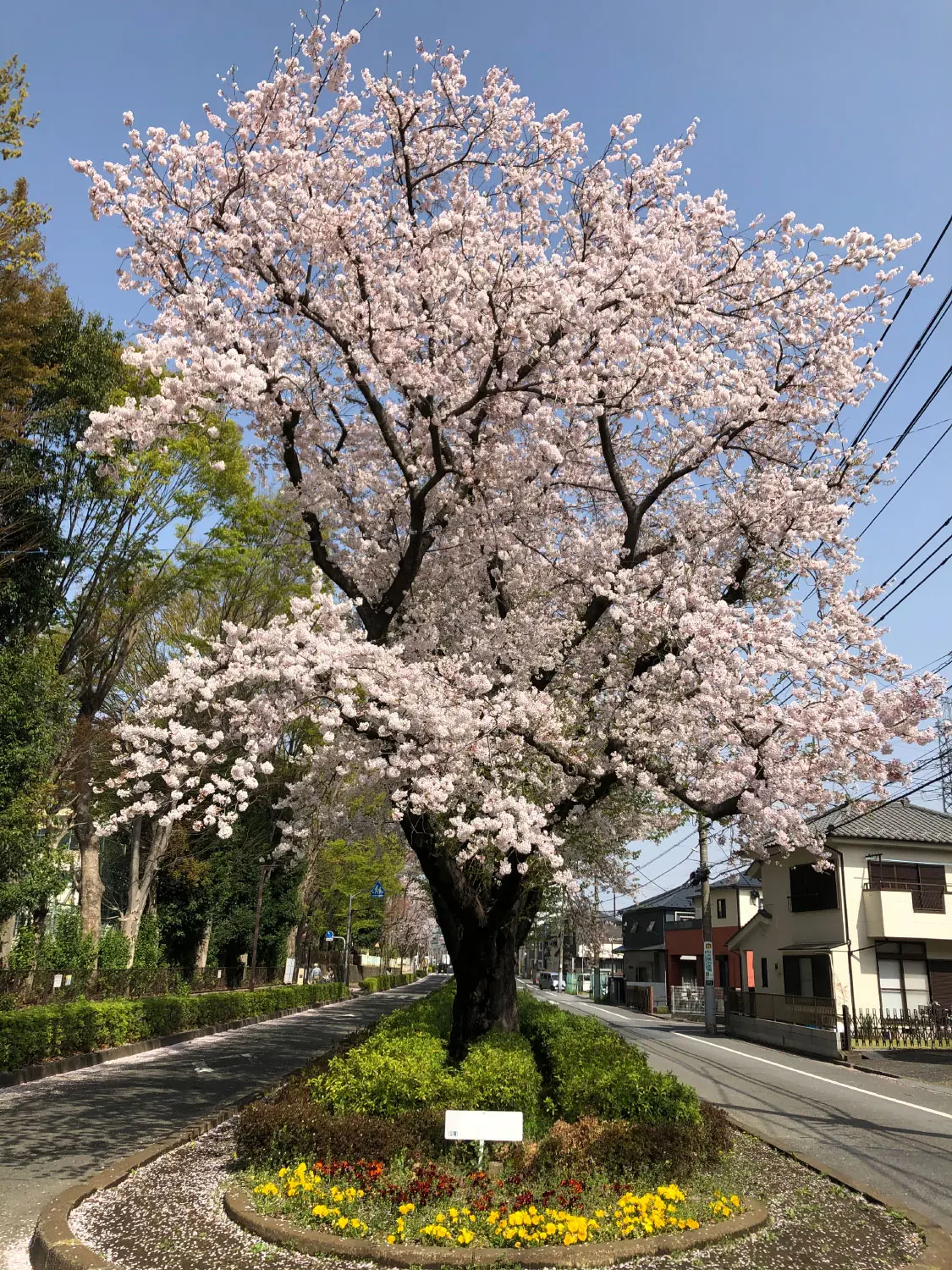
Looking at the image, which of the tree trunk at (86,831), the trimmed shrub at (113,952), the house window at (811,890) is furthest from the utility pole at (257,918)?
the house window at (811,890)

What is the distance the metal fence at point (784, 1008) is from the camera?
26344 millimetres

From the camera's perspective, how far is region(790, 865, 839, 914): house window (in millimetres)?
31344

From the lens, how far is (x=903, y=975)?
29.8 m

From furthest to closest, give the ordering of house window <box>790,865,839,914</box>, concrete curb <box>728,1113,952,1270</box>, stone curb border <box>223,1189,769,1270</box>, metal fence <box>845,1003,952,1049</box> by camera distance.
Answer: house window <box>790,865,839,914</box>, metal fence <box>845,1003,952,1049</box>, concrete curb <box>728,1113,952,1270</box>, stone curb border <box>223,1189,769,1270</box>

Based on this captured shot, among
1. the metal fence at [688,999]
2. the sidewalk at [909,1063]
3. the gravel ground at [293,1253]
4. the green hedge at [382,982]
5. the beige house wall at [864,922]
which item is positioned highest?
the beige house wall at [864,922]

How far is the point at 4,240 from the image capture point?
45.6 feet

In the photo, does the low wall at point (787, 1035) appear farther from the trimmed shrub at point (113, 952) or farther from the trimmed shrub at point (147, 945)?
the trimmed shrub at point (147, 945)

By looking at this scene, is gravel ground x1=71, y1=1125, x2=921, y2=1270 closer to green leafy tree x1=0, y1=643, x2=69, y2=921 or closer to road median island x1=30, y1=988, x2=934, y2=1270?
road median island x1=30, y1=988, x2=934, y2=1270

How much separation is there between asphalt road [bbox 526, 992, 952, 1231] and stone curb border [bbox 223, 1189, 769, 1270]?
2.83 meters

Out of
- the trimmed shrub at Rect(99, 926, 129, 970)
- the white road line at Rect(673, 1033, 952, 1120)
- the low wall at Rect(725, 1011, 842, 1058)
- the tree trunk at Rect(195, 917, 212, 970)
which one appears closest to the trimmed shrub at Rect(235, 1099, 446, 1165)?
the white road line at Rect(673, 1033, 952, 1120)

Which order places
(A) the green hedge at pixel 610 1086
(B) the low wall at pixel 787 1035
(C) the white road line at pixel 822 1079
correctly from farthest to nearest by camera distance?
(B) the low wall at pixel 787 1035, (C) the white road line at pixel 822 1079, (A) the green hedge at pixel 610 1086

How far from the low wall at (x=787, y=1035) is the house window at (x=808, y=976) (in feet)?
5.78

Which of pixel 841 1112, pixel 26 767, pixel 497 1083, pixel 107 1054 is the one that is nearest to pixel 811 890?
pixel 841 1112

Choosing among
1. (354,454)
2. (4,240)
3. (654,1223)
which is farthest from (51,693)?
(654,1223)
